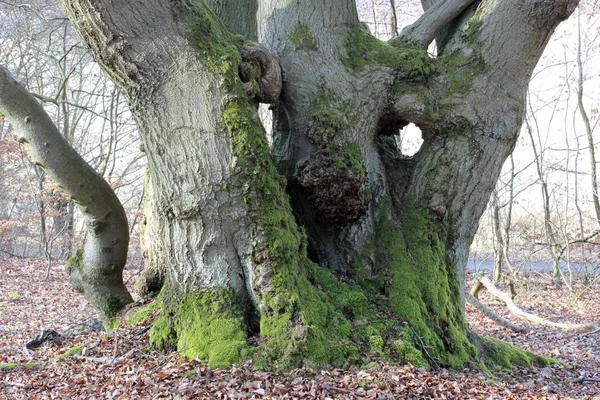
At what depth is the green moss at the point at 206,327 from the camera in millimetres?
3797

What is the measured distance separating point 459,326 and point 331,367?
6.24ft

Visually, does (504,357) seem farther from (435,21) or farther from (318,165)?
(435,21)

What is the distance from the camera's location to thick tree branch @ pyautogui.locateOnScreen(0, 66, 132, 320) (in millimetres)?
4574

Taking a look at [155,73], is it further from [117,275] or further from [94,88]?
[94,88]

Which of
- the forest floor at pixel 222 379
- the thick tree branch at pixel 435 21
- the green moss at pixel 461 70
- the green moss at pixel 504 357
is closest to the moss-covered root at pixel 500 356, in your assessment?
the green moss at pixel 504 357

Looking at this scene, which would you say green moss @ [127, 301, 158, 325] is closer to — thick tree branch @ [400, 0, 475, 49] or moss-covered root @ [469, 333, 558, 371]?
moss-covered root @ [469, 333, 558, 371]

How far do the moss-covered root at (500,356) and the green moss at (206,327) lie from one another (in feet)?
8.35

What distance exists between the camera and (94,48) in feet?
13.0

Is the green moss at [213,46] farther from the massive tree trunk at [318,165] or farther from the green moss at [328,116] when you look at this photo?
the green moss at [328,116]

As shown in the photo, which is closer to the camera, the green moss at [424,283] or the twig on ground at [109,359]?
the twig on ground at [109,359]

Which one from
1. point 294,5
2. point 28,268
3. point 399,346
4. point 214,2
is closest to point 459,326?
point 399,346

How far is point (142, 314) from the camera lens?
5.12 metres

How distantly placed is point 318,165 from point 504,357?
2828mm

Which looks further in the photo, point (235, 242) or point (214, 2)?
point (214, 2)
